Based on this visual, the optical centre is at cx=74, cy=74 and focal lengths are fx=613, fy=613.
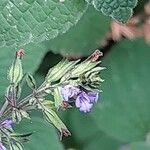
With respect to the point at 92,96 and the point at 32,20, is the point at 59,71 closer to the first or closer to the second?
the point at 92,96

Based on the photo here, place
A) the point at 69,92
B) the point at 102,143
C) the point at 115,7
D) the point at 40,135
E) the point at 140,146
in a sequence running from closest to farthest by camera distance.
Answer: the point at 69,92, the point at 115,7, the point at 40,135, the point at 140,146, the point at 102,143

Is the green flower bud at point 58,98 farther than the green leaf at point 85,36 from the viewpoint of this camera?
No

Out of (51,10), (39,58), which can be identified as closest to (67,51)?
(39,58)

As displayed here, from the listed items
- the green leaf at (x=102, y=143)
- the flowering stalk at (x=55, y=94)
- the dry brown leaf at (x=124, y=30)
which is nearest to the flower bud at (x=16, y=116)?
the flowering stalk at (x=55, y=94)

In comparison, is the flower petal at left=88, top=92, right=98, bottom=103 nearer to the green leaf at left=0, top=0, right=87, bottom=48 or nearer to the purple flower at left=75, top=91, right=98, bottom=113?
the purple flower at left=75, top=91, right=98, bottom=113

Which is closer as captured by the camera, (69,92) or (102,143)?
(69,92)

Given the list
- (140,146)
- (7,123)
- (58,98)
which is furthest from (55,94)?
(140,146)

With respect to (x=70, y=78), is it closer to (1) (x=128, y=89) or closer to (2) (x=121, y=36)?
(1) (x=128, y=89)

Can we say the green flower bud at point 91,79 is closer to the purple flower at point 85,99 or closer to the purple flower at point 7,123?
the purple flower at point 85,99
